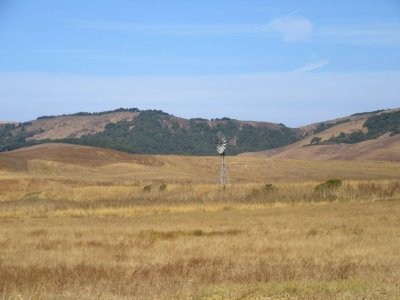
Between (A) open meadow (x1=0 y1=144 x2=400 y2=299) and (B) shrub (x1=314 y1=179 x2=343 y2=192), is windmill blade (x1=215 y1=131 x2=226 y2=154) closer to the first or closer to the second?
(A) open meadow (x1=0 y1=144 x2=400 y2=299)

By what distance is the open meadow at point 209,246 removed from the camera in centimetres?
1266

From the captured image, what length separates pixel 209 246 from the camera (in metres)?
22.3

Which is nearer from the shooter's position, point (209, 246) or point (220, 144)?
point (209, 246)

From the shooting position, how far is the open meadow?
12.7m

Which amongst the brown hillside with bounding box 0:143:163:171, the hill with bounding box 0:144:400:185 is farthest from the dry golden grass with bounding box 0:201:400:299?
the brown hillside with bounding box 0:143:163:171

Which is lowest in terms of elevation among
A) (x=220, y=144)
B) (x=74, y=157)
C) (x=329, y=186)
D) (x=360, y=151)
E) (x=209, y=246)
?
(x=329, y=186)

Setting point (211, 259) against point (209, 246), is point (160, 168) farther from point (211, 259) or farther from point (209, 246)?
point (211, 259)

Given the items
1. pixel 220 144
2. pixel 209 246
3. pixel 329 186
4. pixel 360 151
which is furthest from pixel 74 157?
pixel 209 246

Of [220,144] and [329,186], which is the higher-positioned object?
[220,144]

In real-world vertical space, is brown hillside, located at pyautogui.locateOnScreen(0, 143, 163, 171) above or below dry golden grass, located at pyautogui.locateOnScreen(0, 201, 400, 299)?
above

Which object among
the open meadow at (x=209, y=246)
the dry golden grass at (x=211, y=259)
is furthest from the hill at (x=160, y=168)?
the dry golden grass at (x=211, y=259)

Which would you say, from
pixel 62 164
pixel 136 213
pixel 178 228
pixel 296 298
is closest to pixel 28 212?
pixel 136 213

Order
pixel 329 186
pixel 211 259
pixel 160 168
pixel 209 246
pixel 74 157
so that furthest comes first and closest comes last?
pixel 74 157 < pixel 160 168 < pixel 329 186 < pixel 209 246 < pixel 211 259

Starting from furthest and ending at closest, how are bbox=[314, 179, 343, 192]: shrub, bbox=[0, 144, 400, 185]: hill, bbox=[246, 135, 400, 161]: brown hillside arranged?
bbox=[246, 135, 400, 161]: brown hillside, bbox=[0, 144, 400, 185]: hill, bbox=[314, 179, 343, 192]: shrub
